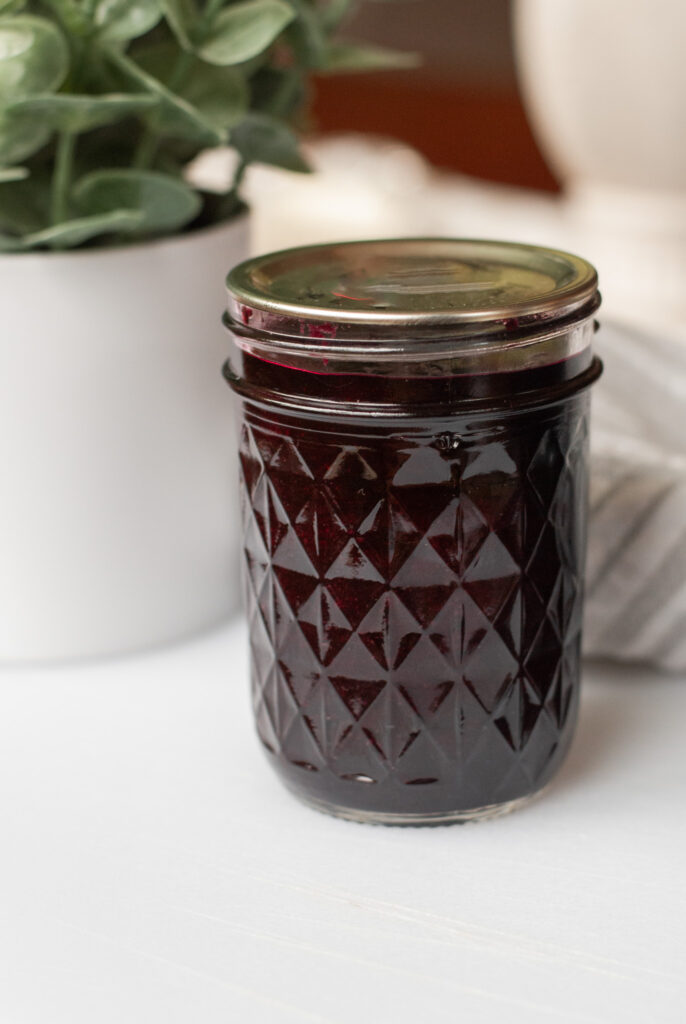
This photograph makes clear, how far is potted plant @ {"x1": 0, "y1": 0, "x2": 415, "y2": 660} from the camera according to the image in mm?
503

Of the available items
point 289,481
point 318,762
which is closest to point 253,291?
point 289,481

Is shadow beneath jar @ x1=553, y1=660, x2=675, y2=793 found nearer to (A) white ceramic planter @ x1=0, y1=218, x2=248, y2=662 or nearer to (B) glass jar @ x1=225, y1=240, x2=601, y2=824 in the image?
(B) glass jar @ x1=225, y1=240, x2=601, y2=824

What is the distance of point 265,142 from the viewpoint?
0.57 metres

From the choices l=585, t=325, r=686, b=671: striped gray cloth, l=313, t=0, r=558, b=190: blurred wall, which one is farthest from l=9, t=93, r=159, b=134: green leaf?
l=313, t=0, r=558, b=190: blurred wall

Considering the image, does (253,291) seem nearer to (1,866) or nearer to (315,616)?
(315,616)

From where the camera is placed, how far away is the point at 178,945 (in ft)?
1.28

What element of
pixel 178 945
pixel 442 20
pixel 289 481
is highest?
pixel 289 481

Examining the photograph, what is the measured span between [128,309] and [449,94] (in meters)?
1.95

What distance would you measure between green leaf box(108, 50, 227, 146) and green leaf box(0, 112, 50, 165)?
0.14 feet

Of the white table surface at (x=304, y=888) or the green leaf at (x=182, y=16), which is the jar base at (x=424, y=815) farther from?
the green leaf at (x=182, y=16)

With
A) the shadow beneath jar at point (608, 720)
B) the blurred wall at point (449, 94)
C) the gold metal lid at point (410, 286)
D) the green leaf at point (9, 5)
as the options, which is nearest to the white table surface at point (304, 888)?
the shadow beneath jar at point (608, 720)

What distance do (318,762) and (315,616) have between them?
0.19ft

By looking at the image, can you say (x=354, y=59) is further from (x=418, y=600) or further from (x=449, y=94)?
(x=449, y=94)

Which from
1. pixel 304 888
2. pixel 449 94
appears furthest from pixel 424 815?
pixel 449 94
